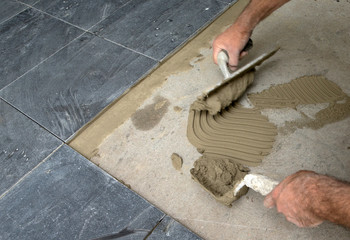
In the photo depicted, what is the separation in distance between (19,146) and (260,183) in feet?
5.21

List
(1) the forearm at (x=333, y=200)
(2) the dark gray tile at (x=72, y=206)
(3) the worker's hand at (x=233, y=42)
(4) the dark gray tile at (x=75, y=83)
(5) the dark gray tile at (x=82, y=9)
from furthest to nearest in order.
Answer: (5) the dark gray tile at (x=82, y=9) < (4) the dark gray tile at (x=75, y=83) < (3) the worker's hand at (x=233, y=42) < (2) the dark gray tile at (x=72, y=206) < (1) the forearm at (x=333, y=200)

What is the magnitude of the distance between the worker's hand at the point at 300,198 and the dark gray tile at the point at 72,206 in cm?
68

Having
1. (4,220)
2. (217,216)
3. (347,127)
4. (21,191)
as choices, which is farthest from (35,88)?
(347,127)

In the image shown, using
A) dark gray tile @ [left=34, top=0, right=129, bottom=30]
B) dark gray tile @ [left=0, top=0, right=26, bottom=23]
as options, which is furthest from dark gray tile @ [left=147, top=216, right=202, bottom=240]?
dark gray tile @ [left=0, top=0, right=26, bottom=23]

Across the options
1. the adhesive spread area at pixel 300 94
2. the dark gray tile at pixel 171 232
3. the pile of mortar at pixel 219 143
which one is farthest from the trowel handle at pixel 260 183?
the adhesive spread area at pixel 300 94

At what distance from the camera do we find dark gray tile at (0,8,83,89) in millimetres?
3000

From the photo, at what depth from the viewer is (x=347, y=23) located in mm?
2699

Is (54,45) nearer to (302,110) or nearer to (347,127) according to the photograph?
(302,110)

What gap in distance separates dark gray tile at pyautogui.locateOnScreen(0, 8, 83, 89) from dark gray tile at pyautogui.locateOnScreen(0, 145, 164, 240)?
1.09m

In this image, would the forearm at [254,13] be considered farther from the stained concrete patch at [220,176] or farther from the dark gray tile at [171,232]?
the dark gray tile at [171,232]

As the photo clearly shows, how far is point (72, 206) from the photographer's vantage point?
6.75 ft

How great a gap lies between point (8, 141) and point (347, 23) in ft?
8.32

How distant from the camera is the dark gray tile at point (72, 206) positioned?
194cm

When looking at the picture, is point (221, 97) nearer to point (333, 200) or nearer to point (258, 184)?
point (258, 184)
